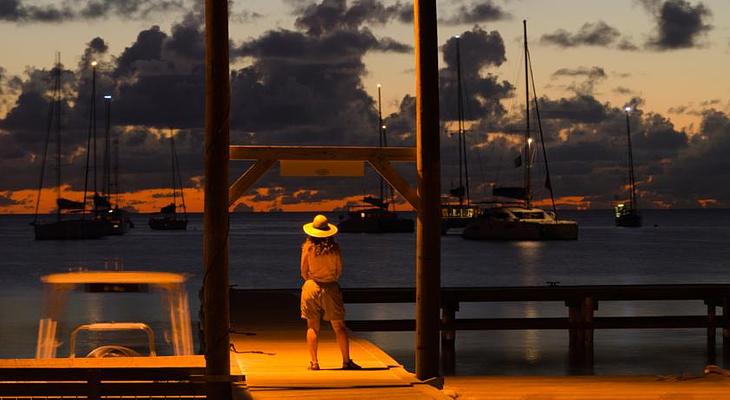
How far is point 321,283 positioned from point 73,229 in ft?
505

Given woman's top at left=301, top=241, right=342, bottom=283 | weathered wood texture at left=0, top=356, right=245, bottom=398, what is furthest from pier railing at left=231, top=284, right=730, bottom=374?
weathered wood texture at left=0, top=356, right=245, bottom=398

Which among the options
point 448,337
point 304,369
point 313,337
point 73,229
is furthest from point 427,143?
point 73,229

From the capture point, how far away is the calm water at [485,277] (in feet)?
103

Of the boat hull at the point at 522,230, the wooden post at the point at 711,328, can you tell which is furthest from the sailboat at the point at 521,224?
the wooden post at the point at 711,328

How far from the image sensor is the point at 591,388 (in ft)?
52.3

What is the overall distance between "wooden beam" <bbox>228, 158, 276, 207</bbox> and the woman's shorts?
1459 millimetres

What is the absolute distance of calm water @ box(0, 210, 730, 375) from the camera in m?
31.3

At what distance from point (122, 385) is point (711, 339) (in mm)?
21896

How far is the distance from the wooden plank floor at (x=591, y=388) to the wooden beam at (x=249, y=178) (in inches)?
139

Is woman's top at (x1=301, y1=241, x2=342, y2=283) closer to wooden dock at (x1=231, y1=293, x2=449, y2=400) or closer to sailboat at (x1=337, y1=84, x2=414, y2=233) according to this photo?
wooden dock at (x1=231, y1=293, x2=449, y2=400)

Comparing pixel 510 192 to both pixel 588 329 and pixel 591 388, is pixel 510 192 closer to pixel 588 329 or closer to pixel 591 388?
pixel 588 329

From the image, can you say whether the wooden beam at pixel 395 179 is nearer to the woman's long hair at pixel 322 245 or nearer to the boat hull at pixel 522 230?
the woman's long hair at pixel 322 245

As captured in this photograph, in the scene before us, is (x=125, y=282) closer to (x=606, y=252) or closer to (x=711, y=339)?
(x=711, y=339)

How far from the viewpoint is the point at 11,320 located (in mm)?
42719
